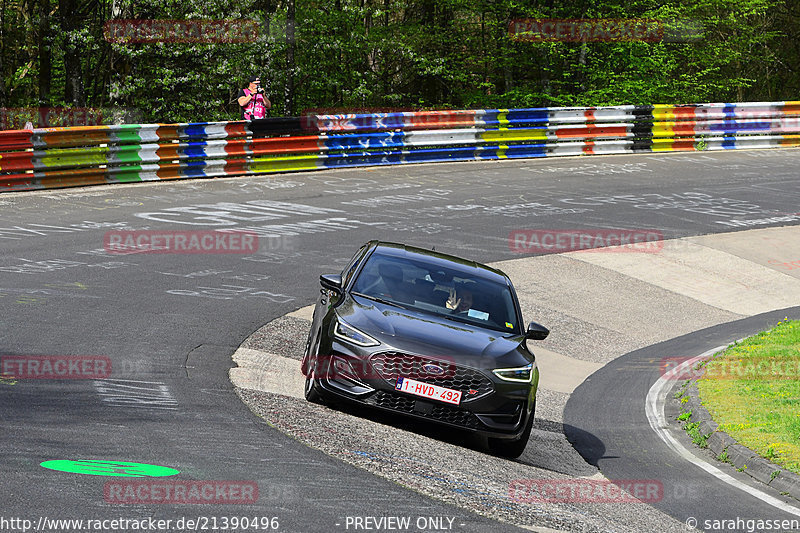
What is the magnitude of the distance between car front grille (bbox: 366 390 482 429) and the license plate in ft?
0.20

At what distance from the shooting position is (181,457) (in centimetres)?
715

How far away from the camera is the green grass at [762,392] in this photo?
9998 mm

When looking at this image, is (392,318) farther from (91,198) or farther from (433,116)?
(433,116)

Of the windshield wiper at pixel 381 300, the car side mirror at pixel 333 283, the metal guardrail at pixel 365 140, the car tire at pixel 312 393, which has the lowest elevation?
the car tire at pixel 312 393

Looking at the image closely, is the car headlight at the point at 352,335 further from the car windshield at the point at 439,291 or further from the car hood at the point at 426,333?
the car windshield at the point at 439,291

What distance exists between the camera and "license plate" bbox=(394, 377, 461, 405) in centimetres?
866

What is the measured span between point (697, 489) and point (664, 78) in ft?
94.6

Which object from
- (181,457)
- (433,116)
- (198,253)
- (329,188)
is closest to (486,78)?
(433,116)

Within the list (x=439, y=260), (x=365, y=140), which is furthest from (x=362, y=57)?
(x=439, y=260)

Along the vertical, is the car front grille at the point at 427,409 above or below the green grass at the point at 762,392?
above

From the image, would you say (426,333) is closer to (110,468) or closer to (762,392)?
(110,468)

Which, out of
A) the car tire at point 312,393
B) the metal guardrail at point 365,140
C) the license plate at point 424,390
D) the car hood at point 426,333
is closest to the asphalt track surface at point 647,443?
the car hood at point 426,333

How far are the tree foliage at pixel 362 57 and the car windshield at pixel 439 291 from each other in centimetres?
1829

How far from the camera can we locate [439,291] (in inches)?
396
